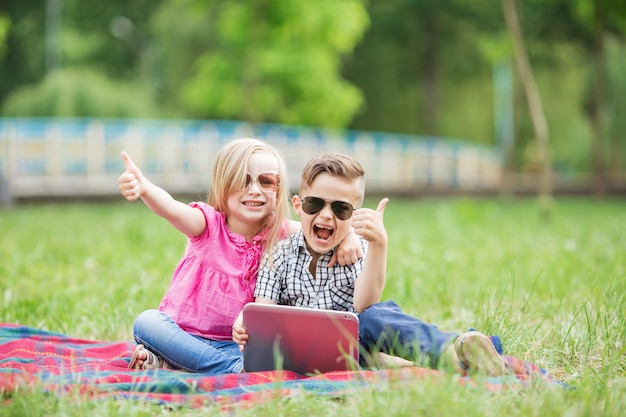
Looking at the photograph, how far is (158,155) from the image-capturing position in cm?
1762

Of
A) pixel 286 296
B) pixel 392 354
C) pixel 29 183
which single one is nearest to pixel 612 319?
pixel 392 354

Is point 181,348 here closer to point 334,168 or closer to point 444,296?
point 334,168

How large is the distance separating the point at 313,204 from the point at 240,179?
44cm

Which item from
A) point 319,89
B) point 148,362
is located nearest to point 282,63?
point 319,89

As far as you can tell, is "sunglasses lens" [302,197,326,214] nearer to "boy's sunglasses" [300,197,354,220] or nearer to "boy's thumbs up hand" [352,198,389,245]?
"boy's sunglasses" [300,197,354,220]

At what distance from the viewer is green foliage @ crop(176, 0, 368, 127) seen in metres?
14.2

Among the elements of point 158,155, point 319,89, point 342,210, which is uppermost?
point 319,89

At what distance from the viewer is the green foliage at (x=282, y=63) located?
1417cm

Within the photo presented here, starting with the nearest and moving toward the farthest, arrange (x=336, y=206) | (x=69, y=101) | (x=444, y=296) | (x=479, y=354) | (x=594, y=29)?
1. (x=479, y=354)
2. (x=336, y=206)
3. (x=444, y=296)
4. (x=594, y=29)
5. (x=69, y=101)

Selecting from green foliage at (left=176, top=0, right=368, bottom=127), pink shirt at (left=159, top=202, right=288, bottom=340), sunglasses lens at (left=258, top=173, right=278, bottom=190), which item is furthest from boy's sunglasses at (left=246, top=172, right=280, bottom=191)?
green foliage at (left=176, top=0, right=368, bottom=127)

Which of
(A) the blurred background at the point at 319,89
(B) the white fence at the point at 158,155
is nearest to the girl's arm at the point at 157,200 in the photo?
(A) the blurred background at the point at 319,89

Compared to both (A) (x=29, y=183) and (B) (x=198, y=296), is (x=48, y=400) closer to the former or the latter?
(B) (x=198, y=296)

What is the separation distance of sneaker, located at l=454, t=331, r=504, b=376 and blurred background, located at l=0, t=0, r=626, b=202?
7725 mm

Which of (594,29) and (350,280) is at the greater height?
(594,29)
